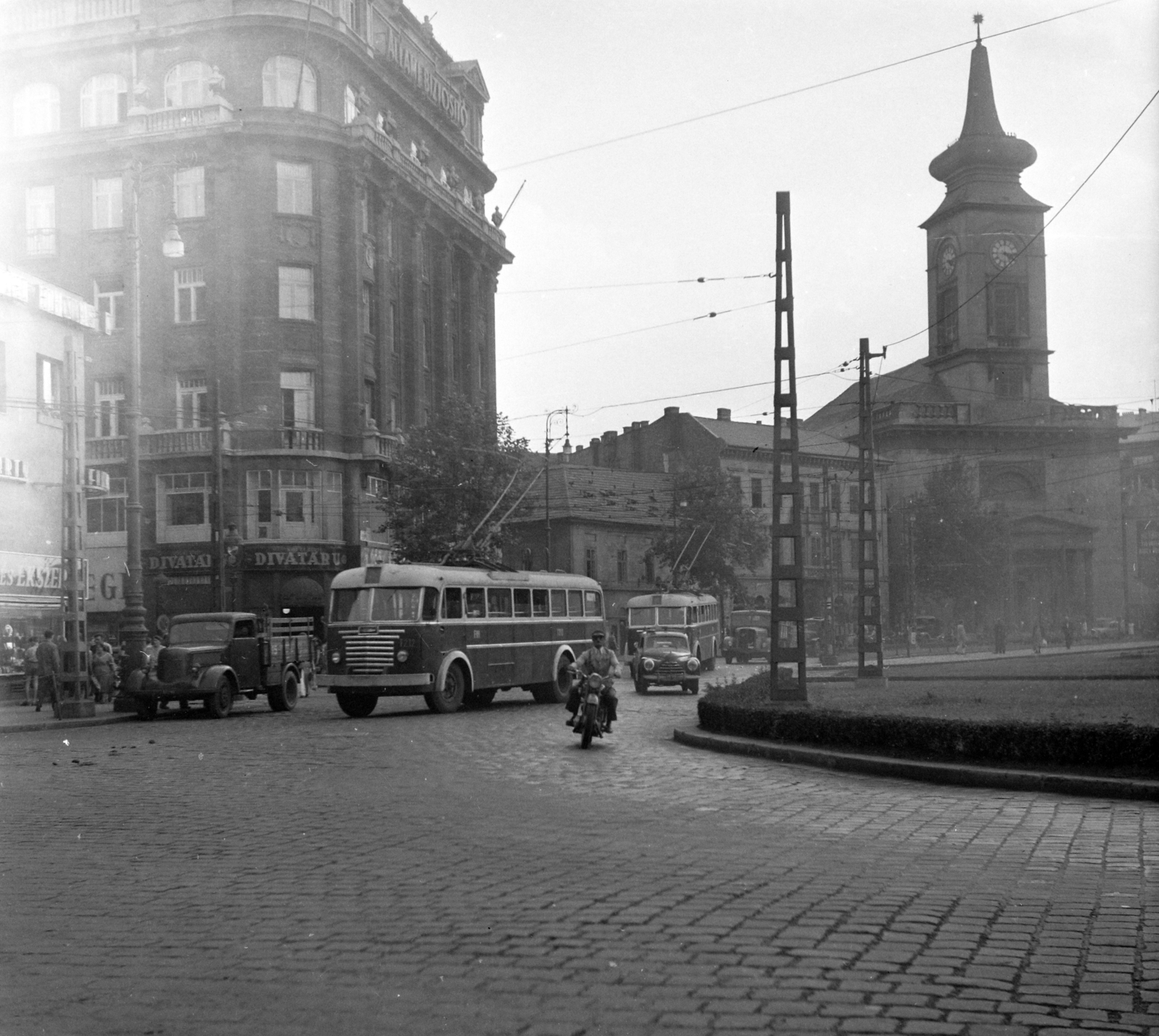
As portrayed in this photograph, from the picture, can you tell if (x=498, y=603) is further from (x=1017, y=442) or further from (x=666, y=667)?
(x=1017, y=442)

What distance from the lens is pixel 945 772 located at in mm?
14766

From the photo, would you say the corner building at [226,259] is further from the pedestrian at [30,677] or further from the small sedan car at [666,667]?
the small sedan car at [666,667]

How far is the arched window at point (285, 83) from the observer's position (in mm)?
51375

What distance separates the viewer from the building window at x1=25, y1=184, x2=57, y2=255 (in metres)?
51.1

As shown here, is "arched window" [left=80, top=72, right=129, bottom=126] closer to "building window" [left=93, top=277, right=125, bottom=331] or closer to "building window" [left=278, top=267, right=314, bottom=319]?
"building window" [left=93, top=277, right=125, bottom=331]

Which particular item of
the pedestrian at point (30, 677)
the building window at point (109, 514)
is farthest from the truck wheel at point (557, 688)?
the building window at point (109, 514)

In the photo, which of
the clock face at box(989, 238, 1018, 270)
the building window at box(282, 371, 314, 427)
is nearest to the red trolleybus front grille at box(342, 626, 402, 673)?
the building window at box(282, 371, 314, 427)

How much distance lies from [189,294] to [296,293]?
413 centimetres

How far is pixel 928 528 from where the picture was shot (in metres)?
83.5

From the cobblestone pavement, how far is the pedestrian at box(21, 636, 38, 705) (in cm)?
2051

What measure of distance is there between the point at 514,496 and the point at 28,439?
26.2 metres

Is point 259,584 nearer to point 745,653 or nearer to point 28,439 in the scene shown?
point 745,653

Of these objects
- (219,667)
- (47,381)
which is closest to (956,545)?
(219,667)

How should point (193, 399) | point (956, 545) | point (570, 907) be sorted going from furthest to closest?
1. point (956, 545)
2. point (193, 399)
3. point (570, 907)
